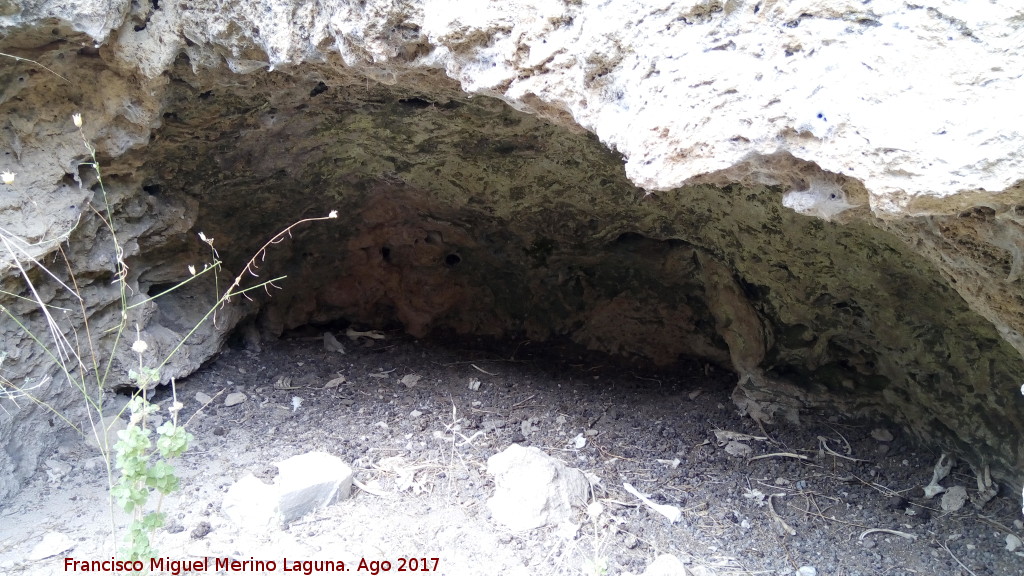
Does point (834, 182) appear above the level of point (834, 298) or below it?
above

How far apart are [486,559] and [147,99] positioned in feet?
4.51

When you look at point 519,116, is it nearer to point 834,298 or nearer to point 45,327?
point 834,298

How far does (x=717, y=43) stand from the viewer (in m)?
1.10

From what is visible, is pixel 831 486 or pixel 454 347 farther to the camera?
pixel 454 347

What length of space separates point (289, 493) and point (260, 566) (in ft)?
0.62

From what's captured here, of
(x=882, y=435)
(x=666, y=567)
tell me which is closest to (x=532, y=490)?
(x=666, y=567)

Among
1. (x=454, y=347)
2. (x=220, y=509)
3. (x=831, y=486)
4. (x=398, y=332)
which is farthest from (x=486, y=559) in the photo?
(x=398, y=332)

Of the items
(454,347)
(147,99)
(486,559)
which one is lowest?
(454,347)

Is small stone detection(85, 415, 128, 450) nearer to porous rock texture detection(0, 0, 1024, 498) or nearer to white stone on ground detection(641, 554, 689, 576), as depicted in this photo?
porous rock texture detection(0, 0, 1024, 498)

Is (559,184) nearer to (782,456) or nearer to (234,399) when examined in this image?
(782,456)

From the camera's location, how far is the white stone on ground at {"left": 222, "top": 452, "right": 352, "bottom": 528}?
5.15 ft

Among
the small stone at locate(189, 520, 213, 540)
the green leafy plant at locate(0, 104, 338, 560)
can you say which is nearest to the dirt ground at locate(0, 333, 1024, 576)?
the small stone at locate(189, 520, 213, 540)

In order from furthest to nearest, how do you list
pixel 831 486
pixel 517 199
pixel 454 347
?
pixel 454 347 < pixel 517 199 < pixel 831 486

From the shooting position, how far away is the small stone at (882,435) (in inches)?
86.7
